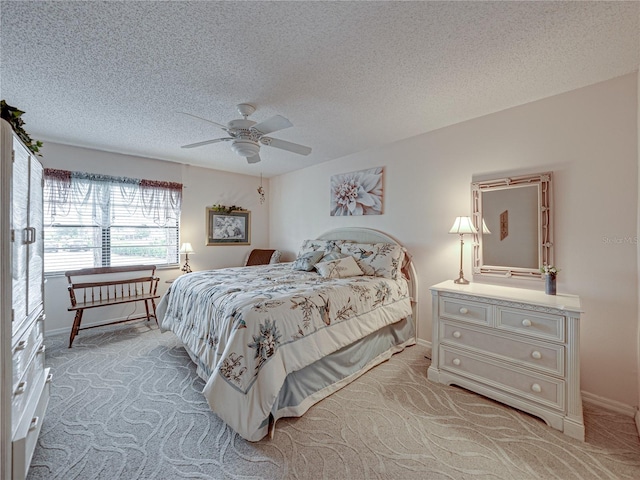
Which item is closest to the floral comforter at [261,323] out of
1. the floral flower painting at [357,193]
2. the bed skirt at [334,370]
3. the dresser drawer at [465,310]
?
the bed skirt at [334,370]

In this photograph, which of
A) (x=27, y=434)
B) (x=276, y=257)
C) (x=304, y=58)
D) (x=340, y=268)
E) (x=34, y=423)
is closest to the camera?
(x=27, y=434)

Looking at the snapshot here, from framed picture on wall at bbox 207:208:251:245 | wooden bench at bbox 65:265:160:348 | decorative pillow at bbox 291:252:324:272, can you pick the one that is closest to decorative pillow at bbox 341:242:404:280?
decorative pillow at bbox 291:252:324:272

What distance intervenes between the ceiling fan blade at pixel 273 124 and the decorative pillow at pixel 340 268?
1.58 m

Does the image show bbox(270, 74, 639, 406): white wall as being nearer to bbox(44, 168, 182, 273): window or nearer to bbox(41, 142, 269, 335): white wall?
bbox(41, 142, 269, 335): white wall

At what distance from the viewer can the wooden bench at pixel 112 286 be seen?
340cm

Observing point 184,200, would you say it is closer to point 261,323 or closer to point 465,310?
point 261,323

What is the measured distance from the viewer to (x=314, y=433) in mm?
1750

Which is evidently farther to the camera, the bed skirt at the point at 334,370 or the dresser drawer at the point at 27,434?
the bed skirt at the point at 334,370

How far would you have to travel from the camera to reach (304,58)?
1803 millimetres

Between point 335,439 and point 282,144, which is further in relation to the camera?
point 282,144

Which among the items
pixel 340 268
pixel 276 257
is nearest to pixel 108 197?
pixel 276 257

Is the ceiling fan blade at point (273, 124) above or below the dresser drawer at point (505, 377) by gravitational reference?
above

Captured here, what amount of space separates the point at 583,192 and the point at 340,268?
2.23m

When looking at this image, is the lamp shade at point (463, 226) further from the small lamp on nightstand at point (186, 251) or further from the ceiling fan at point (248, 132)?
the small lamp on nightstand at point (186, 251)
